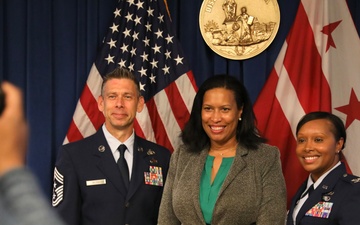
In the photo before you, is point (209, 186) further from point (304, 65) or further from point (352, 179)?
point (304, 65)

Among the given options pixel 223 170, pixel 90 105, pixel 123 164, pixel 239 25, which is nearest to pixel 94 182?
pixel 123 164

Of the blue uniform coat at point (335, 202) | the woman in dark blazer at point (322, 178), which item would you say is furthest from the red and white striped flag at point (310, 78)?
the blue uniform coat at point (335, 202)

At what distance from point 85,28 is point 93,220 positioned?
144 cm

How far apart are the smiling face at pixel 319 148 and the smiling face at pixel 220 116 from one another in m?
0.35

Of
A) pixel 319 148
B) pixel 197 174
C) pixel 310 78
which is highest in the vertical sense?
pixel 310 78

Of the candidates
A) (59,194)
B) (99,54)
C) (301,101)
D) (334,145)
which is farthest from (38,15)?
(334,145)

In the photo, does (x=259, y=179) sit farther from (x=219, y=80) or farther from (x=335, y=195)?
(x=219, y=80)

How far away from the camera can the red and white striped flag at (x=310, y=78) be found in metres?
3.21

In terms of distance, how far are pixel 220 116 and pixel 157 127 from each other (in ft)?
3.12

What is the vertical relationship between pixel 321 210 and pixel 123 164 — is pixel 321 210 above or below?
below

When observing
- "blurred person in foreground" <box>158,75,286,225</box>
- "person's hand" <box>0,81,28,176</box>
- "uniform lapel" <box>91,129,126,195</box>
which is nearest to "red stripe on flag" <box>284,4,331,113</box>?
"blurred person in foreground" <box>158,75,286,225</box>

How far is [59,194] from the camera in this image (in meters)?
2.45

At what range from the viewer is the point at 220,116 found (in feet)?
8.03

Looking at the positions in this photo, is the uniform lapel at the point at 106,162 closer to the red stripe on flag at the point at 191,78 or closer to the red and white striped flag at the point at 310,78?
the red stripe on flag at the point at 191,78
